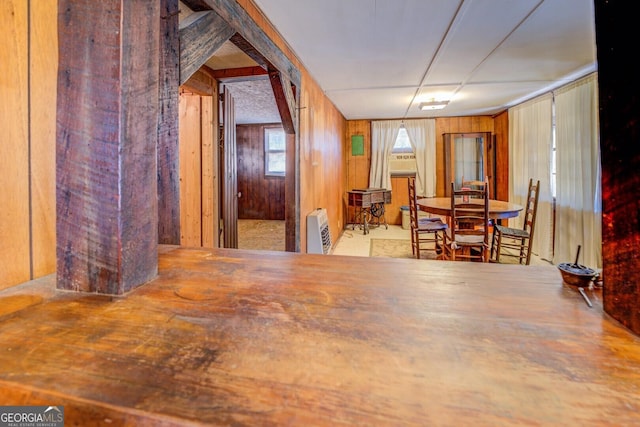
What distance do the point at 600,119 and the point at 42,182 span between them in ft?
4.94

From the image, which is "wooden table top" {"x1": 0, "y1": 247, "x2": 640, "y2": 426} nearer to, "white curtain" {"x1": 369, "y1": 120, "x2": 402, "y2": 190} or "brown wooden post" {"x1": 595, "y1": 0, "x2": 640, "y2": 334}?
"brown wooden post" {"x1": 595, "y1": 0, "x2": 640, "y2": 334}

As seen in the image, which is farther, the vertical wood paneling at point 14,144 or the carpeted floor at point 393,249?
the carpeted floor at point 393,249

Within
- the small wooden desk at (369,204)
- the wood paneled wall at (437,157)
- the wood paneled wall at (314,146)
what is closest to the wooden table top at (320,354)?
the wood paneled wall at (314,146)

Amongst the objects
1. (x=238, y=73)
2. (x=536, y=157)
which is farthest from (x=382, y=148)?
(x=238, y=73)

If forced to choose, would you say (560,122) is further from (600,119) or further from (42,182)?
(42,182)

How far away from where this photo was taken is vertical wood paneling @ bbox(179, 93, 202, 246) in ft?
9.79

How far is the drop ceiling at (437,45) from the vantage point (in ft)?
7.12

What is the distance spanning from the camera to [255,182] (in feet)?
25.3

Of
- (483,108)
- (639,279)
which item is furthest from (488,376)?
(483,108)

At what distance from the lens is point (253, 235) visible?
18.4 feet

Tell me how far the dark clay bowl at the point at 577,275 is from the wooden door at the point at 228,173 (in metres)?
2.96

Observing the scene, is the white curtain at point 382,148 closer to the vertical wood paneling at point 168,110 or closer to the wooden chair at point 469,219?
the wooden chair at point 469,219

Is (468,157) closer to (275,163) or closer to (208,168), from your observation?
(275,163)

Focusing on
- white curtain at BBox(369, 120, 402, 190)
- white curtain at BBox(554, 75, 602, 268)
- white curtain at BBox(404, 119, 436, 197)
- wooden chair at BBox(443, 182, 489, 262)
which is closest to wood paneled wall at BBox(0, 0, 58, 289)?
wooden chair at BBox(443, 182, 489, 262)
